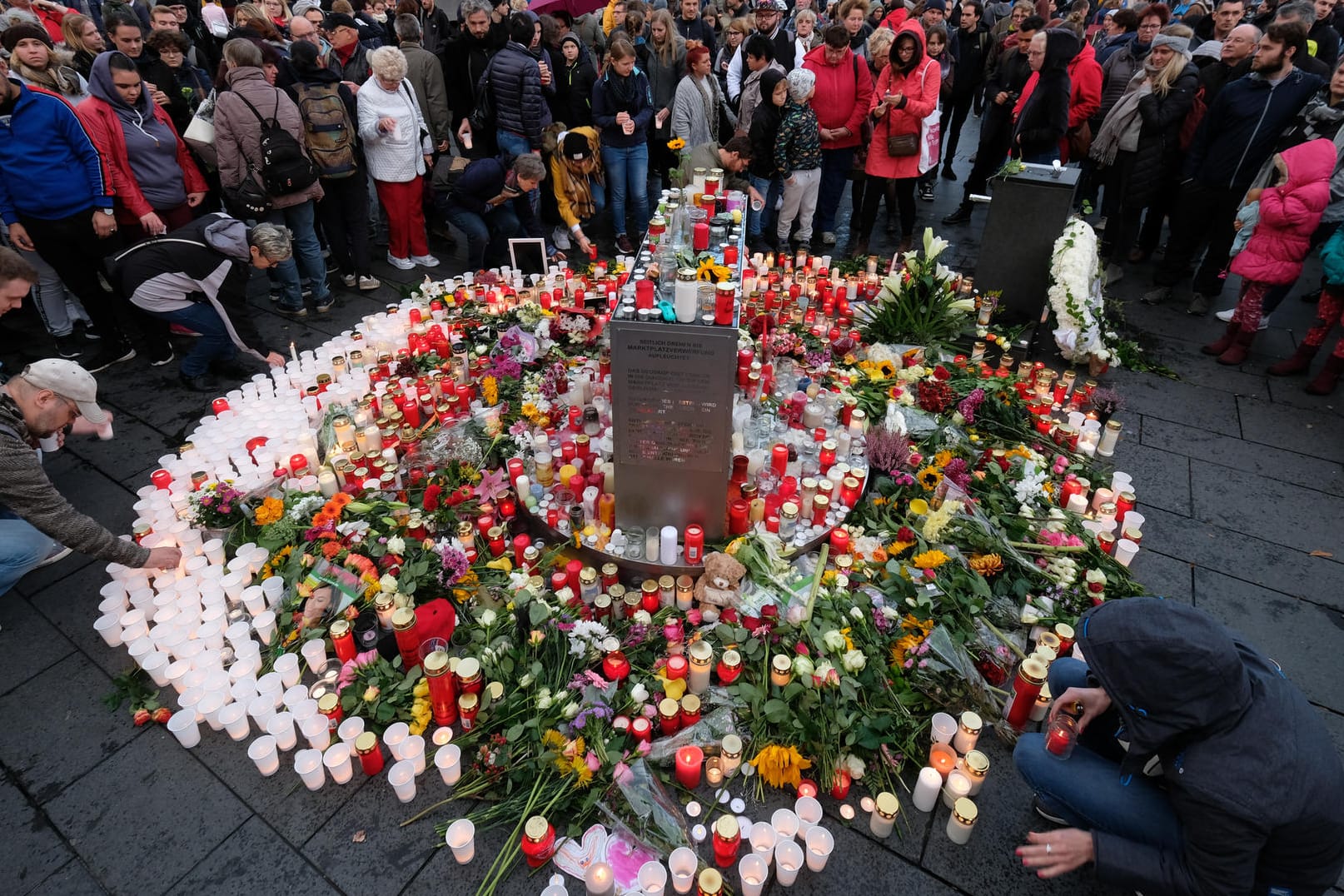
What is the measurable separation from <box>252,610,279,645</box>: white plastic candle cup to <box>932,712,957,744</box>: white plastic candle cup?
8.95ft

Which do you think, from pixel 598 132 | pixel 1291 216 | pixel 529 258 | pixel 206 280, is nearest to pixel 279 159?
pixel 206 280

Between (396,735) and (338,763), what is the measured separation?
21 centimetres

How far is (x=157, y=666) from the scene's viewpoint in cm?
298

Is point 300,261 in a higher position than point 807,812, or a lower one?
higher

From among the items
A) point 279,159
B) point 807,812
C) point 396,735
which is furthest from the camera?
point 279,159

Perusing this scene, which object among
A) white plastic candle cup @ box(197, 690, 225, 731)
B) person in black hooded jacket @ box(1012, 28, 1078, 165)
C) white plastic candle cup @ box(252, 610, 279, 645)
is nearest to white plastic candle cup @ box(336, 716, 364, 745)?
white plastic candle cup @ box(197, 690, 225, 731)

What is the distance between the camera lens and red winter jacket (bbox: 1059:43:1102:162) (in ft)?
21.7

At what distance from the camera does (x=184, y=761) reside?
281 cm

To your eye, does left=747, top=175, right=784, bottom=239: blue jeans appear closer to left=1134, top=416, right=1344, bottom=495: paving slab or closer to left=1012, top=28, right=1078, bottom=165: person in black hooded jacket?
left=1012, top=28, right=1078, bottom=165: person in black hooded jacket

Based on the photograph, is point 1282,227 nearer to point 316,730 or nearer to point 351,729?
point 351,729

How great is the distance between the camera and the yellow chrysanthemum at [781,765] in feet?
8.67

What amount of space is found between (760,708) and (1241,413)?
14.1ft

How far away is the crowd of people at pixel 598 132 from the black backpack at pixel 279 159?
2cm

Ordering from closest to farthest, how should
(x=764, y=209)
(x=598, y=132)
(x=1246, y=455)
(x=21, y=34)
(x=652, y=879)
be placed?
(x=652, y=879), (x=1246, y=455), (x=21, y=34), (x=598, y=132), (x=764, y=209)
